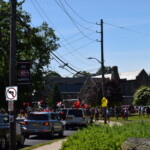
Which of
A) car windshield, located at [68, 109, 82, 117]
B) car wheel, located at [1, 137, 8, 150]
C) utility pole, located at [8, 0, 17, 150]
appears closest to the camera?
utility pole, located at [8, 0, 17, 150]

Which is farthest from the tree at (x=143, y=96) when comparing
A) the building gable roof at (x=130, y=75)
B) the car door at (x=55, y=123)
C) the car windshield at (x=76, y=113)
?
the car door at (x=55, y=123)

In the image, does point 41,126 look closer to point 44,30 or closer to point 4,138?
point 4,138

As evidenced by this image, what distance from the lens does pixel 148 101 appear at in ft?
249

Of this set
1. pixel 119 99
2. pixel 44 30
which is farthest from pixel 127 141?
pixel 119 99

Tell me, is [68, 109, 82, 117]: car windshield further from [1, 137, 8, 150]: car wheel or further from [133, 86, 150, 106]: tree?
[133, 86, 150, 106]: tree

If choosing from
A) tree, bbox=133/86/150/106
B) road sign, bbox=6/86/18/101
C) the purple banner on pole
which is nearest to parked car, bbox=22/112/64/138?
the purple banner on pole

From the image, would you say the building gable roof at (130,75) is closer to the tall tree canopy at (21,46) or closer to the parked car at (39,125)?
the tall tree canopy at (21,46)

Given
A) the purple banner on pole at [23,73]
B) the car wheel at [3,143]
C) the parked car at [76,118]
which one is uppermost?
the purple banner on pole at [23,73]

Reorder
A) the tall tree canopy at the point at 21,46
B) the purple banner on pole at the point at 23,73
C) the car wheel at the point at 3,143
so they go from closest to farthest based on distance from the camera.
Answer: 1. the purple banner on pole at the point at 23,73
2. the car wheel at the point at 3,143
3. the tall tree canopy at the point at 21,46

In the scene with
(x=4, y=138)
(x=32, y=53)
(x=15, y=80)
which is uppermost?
(x=32, y=53)

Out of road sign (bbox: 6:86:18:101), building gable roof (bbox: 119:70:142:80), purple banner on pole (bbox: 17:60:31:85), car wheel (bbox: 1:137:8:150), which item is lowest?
car wheel (bbox: 1:137:8:150)

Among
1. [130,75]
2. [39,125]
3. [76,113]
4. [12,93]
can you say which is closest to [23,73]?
[12,93]

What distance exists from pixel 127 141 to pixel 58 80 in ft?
380

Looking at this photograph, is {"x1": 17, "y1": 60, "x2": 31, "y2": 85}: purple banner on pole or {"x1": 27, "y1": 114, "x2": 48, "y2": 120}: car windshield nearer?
{"x1": 17, "y1": 60, "x2": 31, "y2": 85}: purple banner on pole
